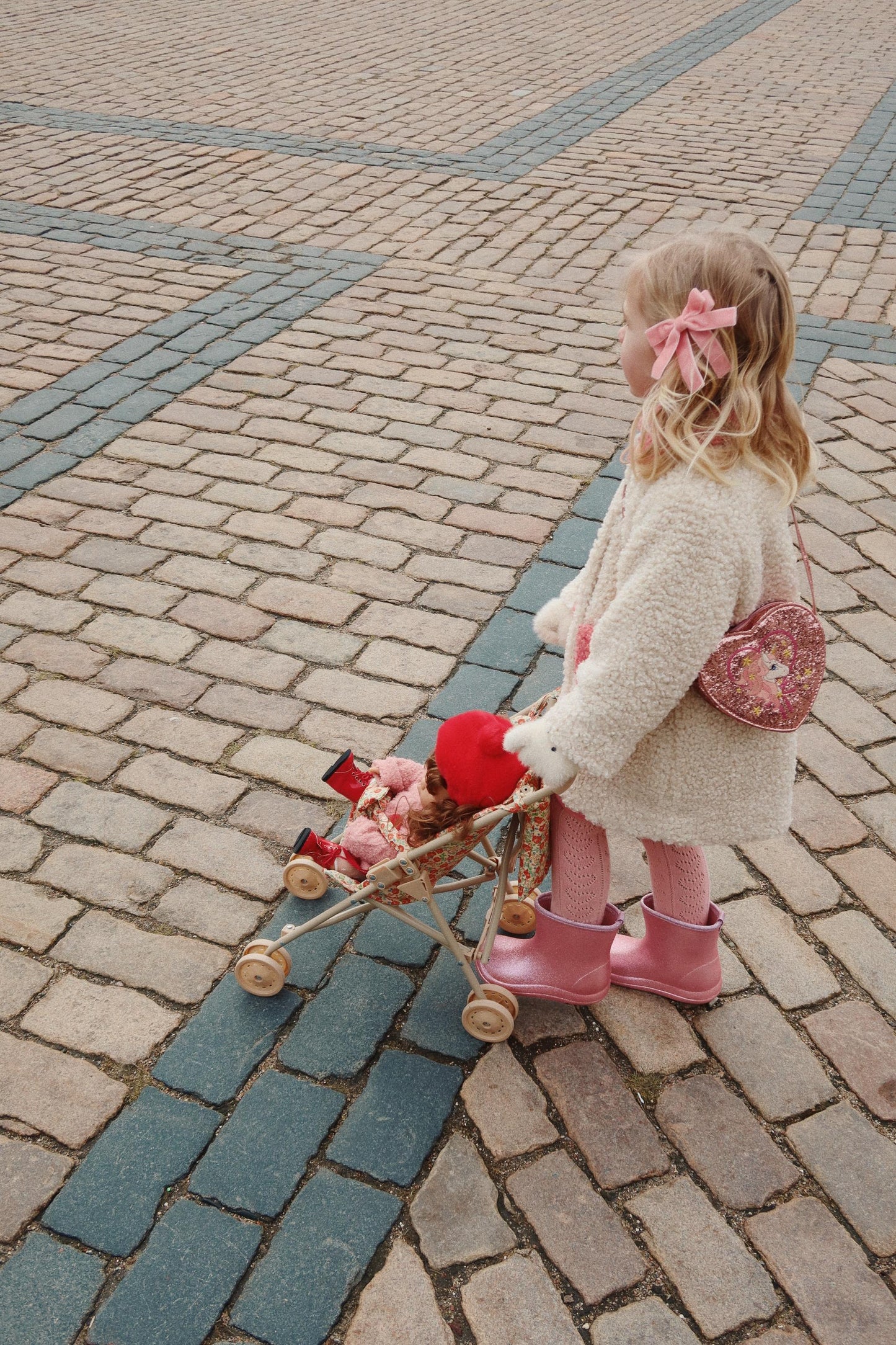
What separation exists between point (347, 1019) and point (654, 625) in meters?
1.12

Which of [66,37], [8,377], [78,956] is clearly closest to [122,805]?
[78,956]

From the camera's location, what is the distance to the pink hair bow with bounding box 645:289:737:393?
1758 mm

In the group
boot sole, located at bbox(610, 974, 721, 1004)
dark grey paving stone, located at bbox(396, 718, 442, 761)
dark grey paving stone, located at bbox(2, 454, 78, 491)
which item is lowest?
boot sole, located at bbox(610, 974, 721, 1004)

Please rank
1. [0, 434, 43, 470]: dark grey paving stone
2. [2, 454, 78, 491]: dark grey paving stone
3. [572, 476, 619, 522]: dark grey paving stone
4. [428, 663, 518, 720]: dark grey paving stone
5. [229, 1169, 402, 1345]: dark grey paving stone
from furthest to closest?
[0, 434, 43, 470]: dark grey paving stone
[2, 454, 78, 491]: dark grey paving stone
[572, 476, 619, 522]: dark grey paving stone
[428, 663, 518, 720]: dark grey paving stone
[229, 1169, 402, 1345]: dark grey paving stone

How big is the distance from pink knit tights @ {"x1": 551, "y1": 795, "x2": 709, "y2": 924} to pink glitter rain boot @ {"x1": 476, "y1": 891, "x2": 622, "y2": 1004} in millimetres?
34

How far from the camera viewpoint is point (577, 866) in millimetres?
2230

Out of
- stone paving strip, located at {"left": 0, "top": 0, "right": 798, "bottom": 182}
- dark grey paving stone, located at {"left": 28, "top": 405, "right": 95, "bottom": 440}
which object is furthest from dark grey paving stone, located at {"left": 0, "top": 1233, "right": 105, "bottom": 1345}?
stone paving strip, located at {"left": 0, "top": 0, "right": 798, "bottom": 182}

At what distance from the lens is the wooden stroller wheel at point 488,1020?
2256mm

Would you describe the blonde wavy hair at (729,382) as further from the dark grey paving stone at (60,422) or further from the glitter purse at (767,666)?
the dark grey paving stone at (60,422)

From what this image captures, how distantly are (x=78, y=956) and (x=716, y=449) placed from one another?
5.67ft

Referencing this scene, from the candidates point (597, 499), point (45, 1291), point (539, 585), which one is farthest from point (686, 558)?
point (597, 499)

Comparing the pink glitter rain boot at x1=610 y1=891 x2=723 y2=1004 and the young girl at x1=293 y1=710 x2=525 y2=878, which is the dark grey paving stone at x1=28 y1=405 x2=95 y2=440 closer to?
the young girl at x1=293 y1=710 x2=525 y2=878

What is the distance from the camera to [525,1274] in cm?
195

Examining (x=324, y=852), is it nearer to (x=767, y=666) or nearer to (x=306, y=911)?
(x=306, y=911)
